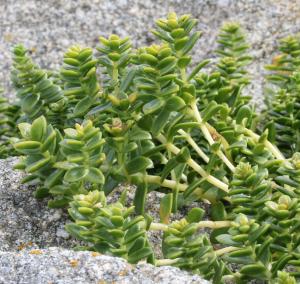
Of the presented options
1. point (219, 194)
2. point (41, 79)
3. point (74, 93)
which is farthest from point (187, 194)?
point (41, 79)

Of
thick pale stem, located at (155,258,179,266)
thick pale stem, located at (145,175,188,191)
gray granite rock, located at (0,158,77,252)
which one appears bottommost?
gray granite rock, located at (0,158,77,252)

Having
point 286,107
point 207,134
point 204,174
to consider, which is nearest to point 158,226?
point 204,174

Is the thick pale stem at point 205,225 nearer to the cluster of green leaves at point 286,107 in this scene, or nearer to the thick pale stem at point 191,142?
the thick pale stem at point 191,142

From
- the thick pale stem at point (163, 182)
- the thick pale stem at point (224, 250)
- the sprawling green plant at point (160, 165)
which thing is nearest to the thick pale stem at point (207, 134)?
the sprawling green plant at point (160, 165)

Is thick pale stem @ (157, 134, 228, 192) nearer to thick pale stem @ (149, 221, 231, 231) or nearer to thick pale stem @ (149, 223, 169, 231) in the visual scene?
thick pale stem @ (149, 221, 231, 231)

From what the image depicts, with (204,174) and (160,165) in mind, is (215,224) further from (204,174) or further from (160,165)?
(160,165)

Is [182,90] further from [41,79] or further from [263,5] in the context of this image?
[263,5]

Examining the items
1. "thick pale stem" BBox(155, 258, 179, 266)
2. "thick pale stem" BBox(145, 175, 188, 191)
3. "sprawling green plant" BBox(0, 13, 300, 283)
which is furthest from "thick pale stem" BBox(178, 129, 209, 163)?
"thick pale stem" BBox(155, 258, 179, 266)
